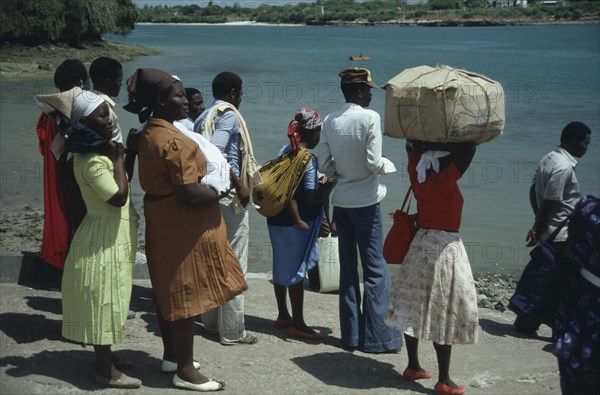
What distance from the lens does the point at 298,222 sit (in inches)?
240

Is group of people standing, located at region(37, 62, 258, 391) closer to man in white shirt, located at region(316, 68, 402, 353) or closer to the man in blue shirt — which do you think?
the man in blue shirt

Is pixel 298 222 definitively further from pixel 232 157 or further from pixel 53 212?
pixel 53 212

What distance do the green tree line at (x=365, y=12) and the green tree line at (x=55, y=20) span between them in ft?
241

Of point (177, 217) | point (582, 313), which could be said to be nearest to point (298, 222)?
point (177, 217)

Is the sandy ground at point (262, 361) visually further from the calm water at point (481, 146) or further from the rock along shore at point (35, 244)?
Result: the calm water at point (481, 146)

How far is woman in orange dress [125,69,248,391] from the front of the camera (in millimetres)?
4625

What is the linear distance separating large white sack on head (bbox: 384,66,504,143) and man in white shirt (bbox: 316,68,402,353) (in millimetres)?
652

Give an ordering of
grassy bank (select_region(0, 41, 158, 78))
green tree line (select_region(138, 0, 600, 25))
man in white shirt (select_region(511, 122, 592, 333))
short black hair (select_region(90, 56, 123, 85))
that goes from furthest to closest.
A: green tree line (select_region(138, 0, 600, 25)) < grassy bank (select_region(0, 41, 158, 78)) < man in white shirt (select_region(511, 122, 592, 333)) < short black hair (select_region(90, 56, 123, 85))

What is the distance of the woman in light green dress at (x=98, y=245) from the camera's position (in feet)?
15.5

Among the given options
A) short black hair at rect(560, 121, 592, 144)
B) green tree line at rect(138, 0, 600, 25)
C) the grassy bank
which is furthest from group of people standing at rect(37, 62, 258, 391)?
green tree line at rect(138, 0, 600, 25)

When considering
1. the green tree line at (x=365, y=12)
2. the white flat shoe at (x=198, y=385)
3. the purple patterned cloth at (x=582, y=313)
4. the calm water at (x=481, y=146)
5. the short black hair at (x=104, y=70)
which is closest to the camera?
the purple patterned cloth at (x=582, y=313)

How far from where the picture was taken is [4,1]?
4616cm

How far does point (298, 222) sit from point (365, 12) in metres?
167

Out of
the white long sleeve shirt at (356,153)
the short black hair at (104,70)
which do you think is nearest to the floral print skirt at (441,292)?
the white long sleeve shirt at (356,153)
